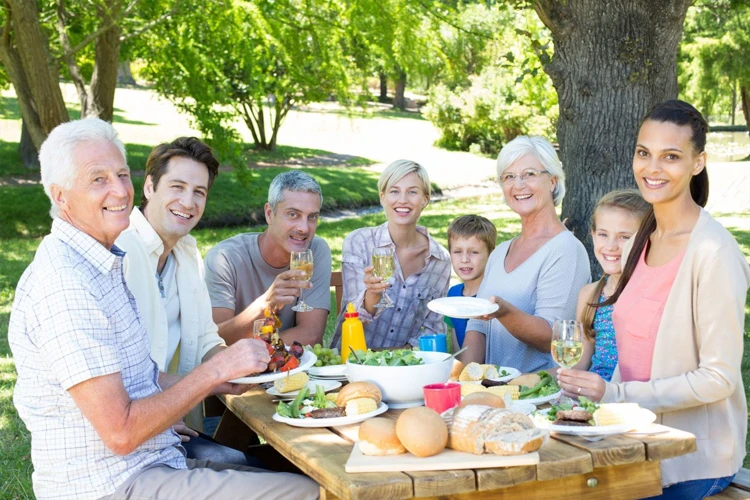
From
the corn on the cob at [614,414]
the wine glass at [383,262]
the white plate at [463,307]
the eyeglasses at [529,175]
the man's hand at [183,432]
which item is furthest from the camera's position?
the eyeglasses at [529,175]

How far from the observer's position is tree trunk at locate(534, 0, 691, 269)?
220 inches

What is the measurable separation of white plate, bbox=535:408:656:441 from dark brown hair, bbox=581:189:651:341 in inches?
41.5

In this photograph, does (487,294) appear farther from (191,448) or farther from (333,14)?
(333,14)

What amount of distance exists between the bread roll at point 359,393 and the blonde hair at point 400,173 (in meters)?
2.02

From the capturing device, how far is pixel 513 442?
2.39 meters

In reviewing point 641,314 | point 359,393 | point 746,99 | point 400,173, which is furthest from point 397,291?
point 746,99

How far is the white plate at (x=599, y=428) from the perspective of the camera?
2.58 metres

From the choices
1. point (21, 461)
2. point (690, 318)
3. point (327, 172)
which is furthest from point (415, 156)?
point (690, 318)

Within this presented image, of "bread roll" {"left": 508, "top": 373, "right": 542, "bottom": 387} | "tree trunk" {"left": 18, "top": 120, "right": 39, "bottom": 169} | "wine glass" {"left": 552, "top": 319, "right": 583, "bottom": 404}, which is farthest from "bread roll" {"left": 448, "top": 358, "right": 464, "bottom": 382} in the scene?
"tree trunk" {"left": 18, "top": 120, "right": 39, "bottom": 169}

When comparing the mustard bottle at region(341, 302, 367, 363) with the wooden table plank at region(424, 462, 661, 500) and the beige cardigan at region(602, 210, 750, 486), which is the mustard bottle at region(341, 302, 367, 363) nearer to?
the beige cardigan at region(602, 210, 750, 486)

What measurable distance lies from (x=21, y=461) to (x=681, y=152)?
420 cm

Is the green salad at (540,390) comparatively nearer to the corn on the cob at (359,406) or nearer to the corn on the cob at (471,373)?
the corn on the cob at (471,373)

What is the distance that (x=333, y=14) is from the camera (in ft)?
39.2

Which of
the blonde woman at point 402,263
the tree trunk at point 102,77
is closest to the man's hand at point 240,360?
the blonde woman at point 402,263
